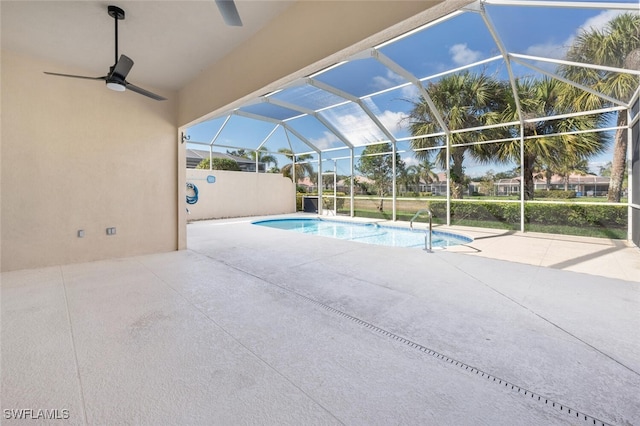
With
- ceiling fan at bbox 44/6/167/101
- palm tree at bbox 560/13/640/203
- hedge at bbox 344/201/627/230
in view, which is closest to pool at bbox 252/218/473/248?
hedge at bbox 344/201/627/230

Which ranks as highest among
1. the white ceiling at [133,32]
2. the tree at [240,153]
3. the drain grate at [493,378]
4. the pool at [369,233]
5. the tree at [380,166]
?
the tree at [240,153]

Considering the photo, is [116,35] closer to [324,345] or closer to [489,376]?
[324,345]

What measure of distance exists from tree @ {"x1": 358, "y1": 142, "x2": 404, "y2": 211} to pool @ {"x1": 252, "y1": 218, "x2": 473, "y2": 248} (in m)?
1.83

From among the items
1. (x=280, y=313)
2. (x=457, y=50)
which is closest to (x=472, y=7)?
(x=457, y=50)

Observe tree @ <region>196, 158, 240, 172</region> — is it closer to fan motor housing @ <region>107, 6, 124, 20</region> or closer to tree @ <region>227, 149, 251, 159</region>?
tree @ <region>227, 149, 251, 159</region>

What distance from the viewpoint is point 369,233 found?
9133mm

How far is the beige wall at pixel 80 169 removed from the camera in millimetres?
4062

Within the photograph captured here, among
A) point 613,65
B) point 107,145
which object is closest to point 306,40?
point 107,145

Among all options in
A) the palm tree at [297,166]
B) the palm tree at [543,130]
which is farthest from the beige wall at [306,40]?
the palm tree at [297,166]

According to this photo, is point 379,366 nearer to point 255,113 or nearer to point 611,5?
point 611,5

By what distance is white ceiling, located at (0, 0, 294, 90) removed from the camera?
303cm

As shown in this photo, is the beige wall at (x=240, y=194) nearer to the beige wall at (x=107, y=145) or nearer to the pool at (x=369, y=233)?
the pool at (x=369, y=233)

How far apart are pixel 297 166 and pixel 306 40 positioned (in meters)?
11.6

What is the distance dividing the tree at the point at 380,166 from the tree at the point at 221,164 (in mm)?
5685
